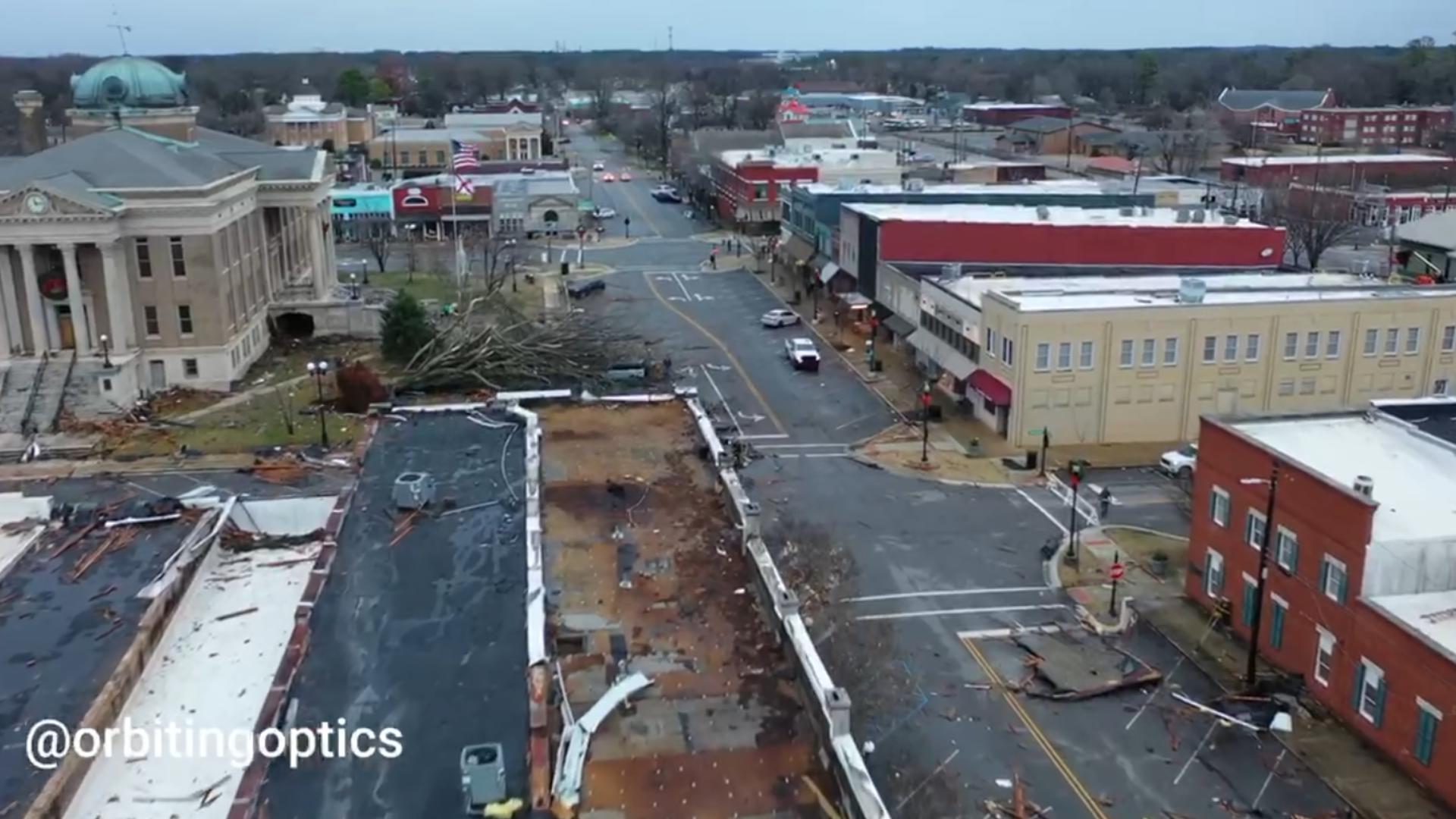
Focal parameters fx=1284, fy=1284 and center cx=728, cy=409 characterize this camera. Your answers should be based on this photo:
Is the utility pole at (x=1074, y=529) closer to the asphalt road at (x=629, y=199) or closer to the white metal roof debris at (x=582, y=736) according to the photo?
the white metal roof debris at (x=582, y=736)

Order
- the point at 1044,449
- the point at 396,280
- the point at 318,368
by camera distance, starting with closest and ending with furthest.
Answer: the point at 1044,449, the point at 318,368, the point at 396,280

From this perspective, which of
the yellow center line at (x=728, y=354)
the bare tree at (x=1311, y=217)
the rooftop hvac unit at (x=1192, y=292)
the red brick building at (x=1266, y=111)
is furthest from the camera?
the red brick building at (x=1266, y=111)

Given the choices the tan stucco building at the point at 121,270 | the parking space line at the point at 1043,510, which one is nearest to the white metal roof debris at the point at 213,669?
the tan stucco building at the point at 121,270

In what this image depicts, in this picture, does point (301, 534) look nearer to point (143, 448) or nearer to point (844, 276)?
point (143, 448)

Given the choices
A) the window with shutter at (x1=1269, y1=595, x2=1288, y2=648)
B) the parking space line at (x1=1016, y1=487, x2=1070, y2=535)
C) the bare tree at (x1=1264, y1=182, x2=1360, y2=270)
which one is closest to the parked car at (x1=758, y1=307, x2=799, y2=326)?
the parking space line at (x1=1016, y1=487, x2=1070, y2=535)

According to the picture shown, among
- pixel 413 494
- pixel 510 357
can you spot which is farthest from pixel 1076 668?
pixel 510 357

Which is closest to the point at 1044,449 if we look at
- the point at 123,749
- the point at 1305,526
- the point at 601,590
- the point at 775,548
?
the point at 775,548
